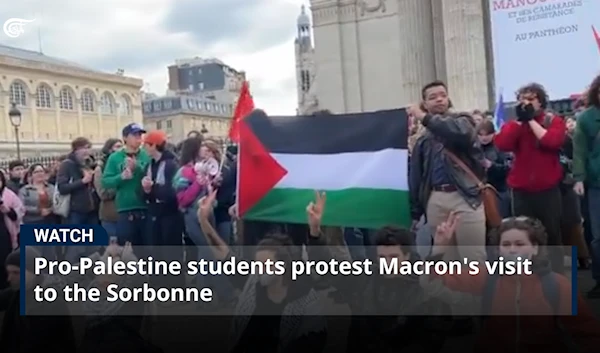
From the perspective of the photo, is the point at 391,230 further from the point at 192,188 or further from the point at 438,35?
the point at 438,35

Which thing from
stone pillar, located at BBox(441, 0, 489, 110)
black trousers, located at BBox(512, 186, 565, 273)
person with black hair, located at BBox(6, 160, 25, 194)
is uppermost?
stone pillar, located at BBox(441, 0, 489, 110)

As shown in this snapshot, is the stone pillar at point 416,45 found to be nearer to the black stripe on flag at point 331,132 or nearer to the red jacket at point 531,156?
the red jacket at point 531,156

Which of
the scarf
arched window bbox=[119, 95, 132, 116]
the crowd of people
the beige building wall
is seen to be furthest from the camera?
the beige building wall

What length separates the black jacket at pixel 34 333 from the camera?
15.7ft

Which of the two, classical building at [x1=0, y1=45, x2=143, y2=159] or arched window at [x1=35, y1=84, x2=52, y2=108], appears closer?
classical building at [x1=0, y1=45, x2=143, y2=159]

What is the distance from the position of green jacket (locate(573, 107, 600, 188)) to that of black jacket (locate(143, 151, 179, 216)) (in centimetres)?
385

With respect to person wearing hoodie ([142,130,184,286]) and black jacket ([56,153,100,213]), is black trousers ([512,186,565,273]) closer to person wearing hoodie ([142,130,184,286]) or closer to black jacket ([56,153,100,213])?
person wearing hoodie ([142,130,184,286])

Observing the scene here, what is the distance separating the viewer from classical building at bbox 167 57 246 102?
12800cm

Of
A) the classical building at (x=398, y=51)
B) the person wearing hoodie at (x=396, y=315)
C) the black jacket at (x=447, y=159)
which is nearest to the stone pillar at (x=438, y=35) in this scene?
the classical building at (x=398, y=51)

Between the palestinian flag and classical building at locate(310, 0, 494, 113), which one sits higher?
classical building at locate(310, 0, 494, 113)

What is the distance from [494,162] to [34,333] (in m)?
5.40

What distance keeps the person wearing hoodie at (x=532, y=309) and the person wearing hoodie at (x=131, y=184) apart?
16.3 feet

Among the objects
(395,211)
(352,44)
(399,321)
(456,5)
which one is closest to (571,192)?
(395,211)

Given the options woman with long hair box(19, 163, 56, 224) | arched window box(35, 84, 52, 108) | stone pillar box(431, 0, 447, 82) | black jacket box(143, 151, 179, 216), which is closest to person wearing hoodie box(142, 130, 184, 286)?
black jacket box(143, 151, 179, 216)
